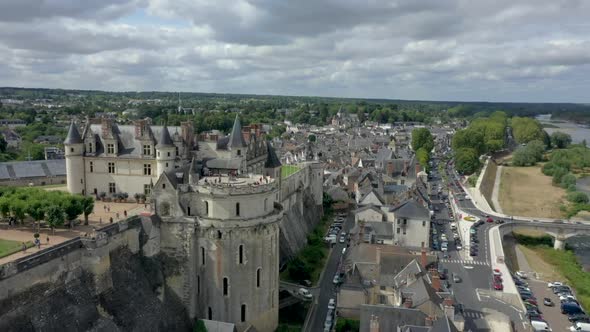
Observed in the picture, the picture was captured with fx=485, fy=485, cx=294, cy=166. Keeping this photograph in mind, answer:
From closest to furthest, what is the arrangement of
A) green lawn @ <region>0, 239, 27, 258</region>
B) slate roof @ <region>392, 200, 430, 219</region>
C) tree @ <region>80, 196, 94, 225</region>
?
green lawn @ <region>0, 239, 27, 258</region>, tree @ <region>80, 196, 94, 225</region>, slate roof @ <region>392, 200, 430, 219</region>

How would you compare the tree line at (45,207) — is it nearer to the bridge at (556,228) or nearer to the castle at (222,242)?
the castle at (222,242)

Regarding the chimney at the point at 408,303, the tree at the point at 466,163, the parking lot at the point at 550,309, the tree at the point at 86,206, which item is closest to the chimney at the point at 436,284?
the chimney at the point at 408,303

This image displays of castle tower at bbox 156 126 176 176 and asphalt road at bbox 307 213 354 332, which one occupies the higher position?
castle tower at bbox 156 126 176 176

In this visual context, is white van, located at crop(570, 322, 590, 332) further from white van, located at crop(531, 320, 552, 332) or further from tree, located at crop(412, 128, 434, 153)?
tree, located at crop(412, 128, 434, 153)

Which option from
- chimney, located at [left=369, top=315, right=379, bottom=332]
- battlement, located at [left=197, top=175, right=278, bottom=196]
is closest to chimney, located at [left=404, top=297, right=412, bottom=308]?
chimney, located at [left=369, top=315, right=379, bottom=332]

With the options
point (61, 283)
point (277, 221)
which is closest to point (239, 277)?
point (277, 221)

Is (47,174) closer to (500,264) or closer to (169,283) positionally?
(169,283)

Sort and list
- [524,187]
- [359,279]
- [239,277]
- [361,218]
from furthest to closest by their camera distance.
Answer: [524,187], [361,218], [359,279], [239,277]
